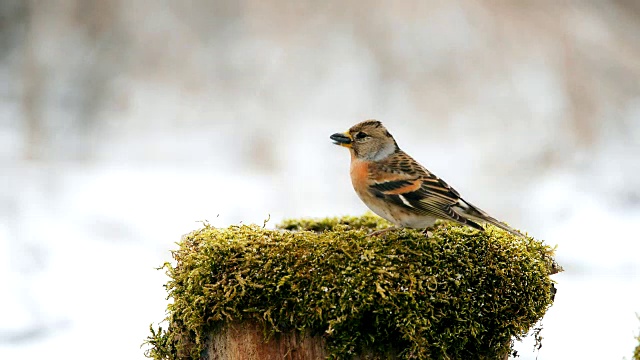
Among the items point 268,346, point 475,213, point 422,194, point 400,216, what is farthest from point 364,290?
point 475,213

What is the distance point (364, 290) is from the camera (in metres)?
3.37

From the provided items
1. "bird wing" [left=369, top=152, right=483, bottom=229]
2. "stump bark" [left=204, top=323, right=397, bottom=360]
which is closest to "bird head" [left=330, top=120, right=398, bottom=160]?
"bird wing" [left=369, top=152, right=483, bottom=229]

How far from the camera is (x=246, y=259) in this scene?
11.5ft

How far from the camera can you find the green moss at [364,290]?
3.38m

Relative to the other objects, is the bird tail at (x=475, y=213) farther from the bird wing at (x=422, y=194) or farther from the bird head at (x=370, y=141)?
the bird head at (x=370, y=141)

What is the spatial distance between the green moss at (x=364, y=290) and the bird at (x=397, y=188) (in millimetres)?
138

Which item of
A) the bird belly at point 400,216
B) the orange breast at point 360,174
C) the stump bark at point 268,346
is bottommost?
the stump bark at point 268,346

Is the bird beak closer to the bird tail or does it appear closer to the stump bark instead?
the bird tail

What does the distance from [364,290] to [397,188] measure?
0.83m

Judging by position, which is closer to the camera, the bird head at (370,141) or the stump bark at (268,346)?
the stump bark at (268,346)

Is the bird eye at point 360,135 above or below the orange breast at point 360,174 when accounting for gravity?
above

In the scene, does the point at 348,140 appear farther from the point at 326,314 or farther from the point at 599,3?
the point at 599,3

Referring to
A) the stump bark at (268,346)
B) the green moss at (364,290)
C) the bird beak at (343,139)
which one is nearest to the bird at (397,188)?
the bird beak at (343,139)

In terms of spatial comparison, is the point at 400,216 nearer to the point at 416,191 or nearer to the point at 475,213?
the point at 416,191
